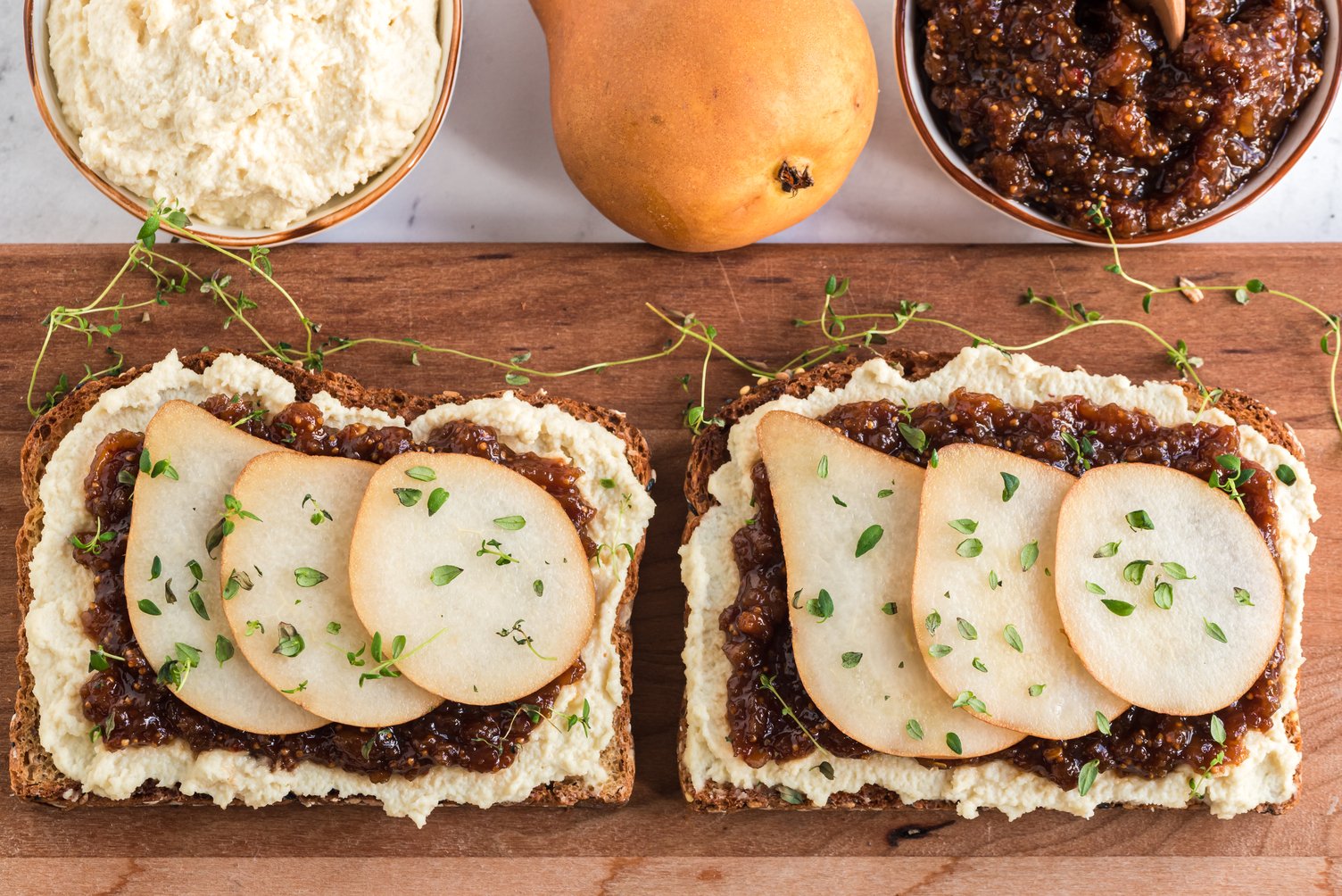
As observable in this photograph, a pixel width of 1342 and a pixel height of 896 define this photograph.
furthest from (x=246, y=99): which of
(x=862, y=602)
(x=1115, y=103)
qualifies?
(x=1115, y=103)

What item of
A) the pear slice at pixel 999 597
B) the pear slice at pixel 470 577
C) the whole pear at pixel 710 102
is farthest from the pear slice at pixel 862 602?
the whole pear at pixel 710 102

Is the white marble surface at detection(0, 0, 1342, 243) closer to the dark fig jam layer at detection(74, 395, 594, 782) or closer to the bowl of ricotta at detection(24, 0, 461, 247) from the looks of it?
the bowl of ricotta at detection(24, 0, 461, 247)

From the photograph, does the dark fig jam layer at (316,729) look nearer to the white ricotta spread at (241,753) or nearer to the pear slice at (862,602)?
the white ricotta spread at (241,753)

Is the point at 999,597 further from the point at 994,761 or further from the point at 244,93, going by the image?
the point at 244,93

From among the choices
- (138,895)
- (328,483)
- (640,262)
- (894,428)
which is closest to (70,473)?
(328,483)

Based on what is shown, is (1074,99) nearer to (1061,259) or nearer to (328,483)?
(1061,259)

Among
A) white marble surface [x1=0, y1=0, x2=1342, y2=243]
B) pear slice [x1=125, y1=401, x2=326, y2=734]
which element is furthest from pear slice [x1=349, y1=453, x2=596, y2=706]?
white marble surface [x1=0, y1=0, x2=1342, y2=243]
